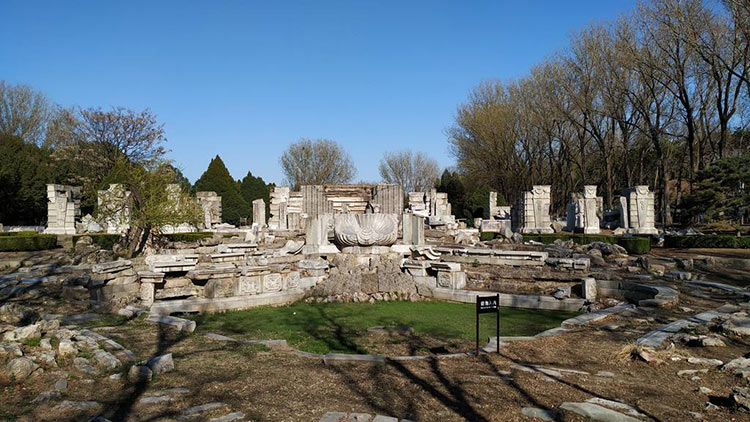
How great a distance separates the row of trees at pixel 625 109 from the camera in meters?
22.7

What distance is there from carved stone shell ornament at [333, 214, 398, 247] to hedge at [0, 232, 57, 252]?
38.4 ft

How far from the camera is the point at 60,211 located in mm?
21141

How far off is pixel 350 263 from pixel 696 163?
24.1 metres

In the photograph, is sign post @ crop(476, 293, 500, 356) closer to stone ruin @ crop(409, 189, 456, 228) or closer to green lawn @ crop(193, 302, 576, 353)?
green lawn @ crop(193, 302, 576, 353)

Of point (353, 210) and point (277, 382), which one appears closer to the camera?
point (277, 382)

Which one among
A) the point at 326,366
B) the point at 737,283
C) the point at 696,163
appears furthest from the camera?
the point at 696,163

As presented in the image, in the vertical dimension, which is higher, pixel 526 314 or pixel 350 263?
pixel 350 263

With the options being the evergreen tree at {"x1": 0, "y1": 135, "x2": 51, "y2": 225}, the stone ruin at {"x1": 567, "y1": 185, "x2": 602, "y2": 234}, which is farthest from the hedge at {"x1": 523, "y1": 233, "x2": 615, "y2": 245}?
the evergreen tree at {"x1": 0, "y1": 135, "x2": 51, "y2": 225}

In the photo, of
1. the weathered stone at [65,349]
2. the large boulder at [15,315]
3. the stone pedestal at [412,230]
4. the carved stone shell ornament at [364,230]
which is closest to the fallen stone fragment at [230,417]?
the weathered stone at [65,349]

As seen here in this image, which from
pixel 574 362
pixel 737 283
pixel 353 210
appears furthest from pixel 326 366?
pixel 353 210

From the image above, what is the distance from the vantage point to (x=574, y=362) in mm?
5379

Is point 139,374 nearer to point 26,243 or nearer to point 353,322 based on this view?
point 353,322

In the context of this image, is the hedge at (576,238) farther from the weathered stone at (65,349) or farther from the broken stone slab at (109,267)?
the weathered stone at (65,349)

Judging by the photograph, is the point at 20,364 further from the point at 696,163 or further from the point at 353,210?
the point at 696,163
